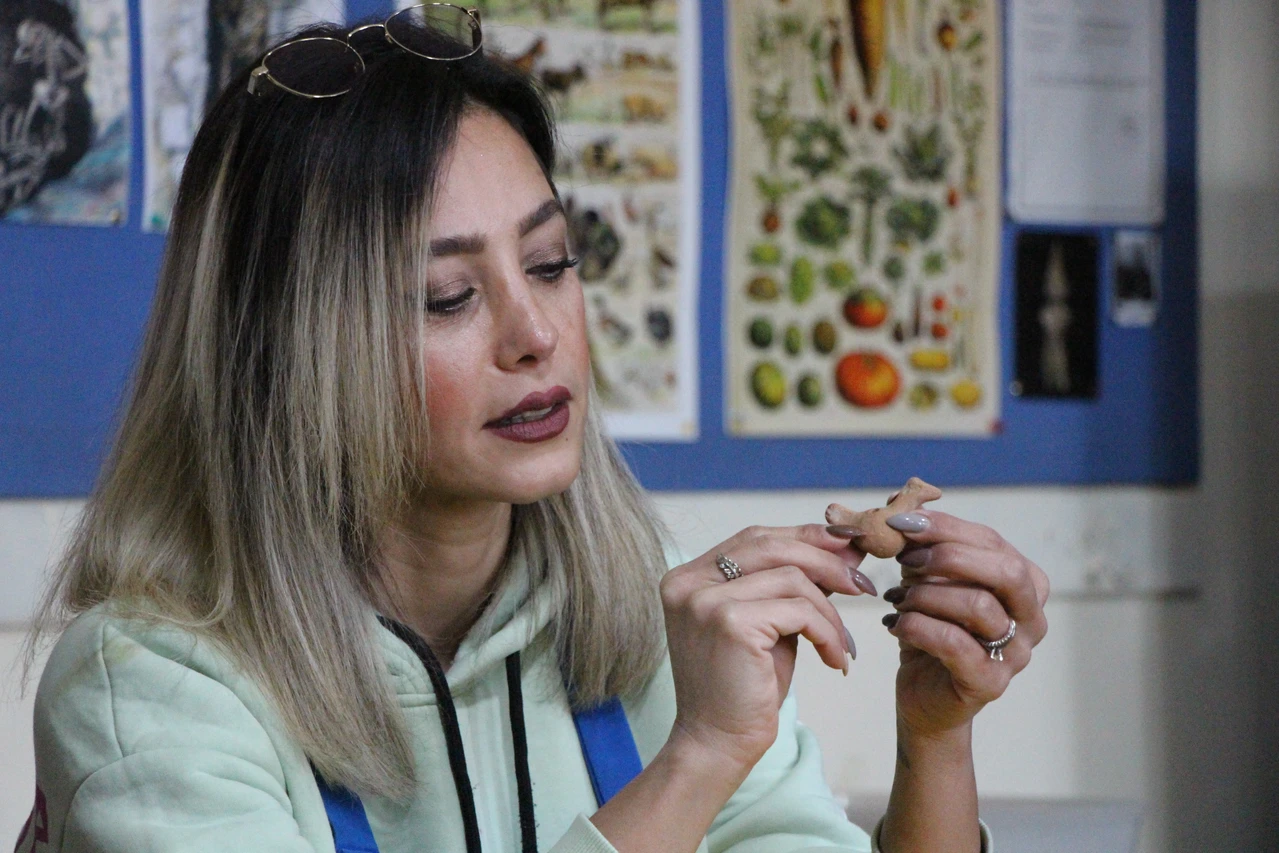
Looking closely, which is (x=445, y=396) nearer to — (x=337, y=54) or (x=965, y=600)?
(x=337, y=54)

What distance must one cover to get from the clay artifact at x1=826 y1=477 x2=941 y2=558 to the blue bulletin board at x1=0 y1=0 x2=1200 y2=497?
76 centimetres

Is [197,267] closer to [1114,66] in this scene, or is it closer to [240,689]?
[240,689]

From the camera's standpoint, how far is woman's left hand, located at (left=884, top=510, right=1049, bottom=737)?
0.96 meters

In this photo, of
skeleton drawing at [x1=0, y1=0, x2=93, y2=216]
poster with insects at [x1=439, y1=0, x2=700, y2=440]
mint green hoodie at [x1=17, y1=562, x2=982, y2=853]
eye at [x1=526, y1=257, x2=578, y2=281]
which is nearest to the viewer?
mint green hoodie at [x1=17, y1=562, x2=982, y2=853]

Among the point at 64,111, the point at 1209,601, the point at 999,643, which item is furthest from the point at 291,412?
the point at 1209,601

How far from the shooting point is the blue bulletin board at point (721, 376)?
1671 millimetres

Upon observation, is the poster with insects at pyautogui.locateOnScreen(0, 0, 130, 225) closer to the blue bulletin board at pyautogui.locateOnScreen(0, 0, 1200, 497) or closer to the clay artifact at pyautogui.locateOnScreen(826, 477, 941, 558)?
the blue bulletin board at pyautogui.locateOnScreen(0, 0, 1200, 497)

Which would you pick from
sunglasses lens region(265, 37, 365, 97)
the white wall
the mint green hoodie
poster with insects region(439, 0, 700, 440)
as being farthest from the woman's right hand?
the white wall

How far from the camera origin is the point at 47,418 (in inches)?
66.2

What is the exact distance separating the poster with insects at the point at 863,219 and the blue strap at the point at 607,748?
0.98m

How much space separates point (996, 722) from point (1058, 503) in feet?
1.26

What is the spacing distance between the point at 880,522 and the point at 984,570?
3.2 inches

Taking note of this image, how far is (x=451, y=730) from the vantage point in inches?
42.4

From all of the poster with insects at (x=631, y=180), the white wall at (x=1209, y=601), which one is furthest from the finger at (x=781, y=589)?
the white wall at (x=1209, y=601)
